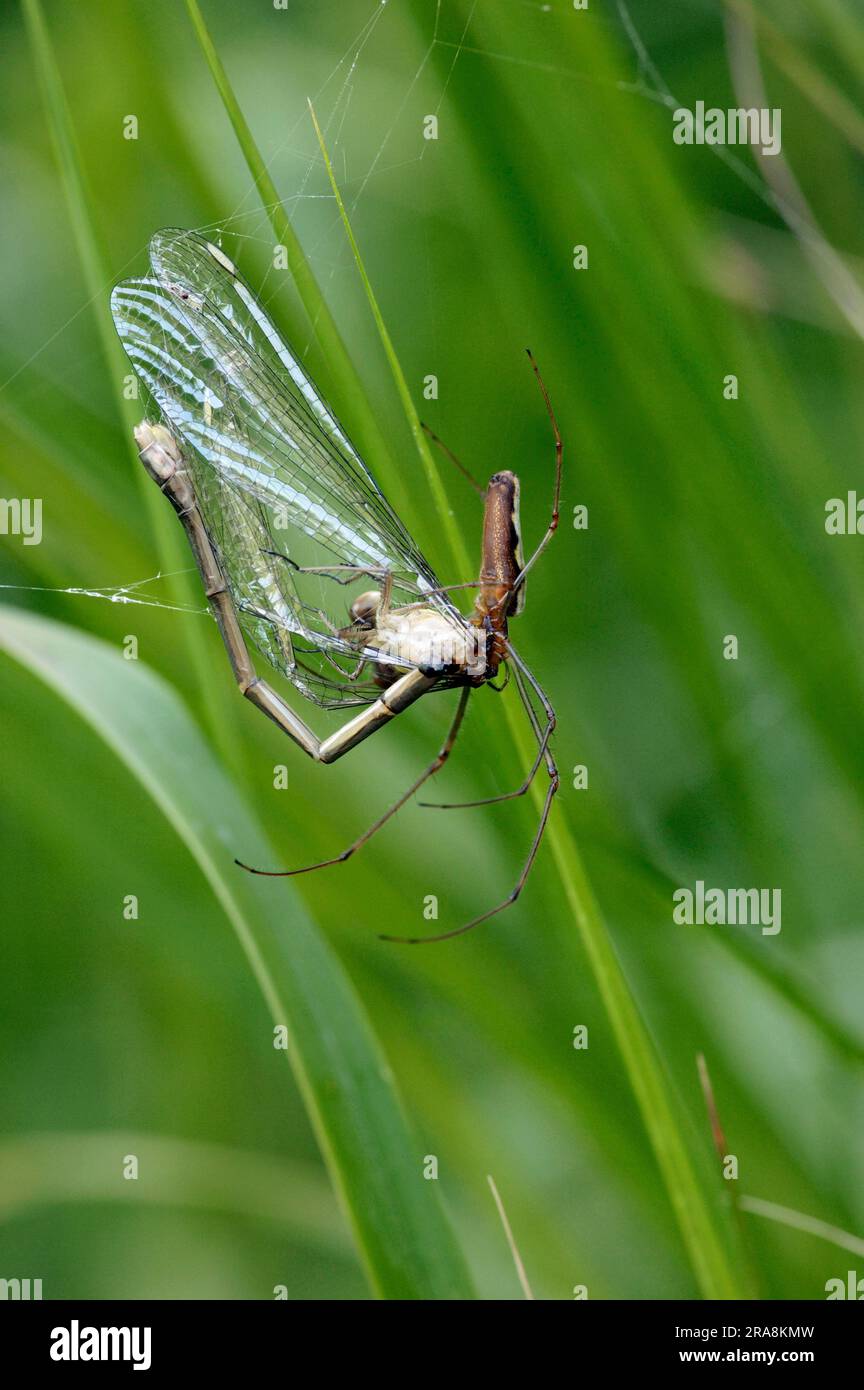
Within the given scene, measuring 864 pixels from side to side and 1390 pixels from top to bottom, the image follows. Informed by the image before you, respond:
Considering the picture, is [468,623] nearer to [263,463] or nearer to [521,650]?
[263,463]

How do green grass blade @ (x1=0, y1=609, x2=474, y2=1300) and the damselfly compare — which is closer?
green grass blade @ (x1=0, y1=609, x2=474, y2=1300)

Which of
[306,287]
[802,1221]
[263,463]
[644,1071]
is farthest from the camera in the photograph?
[802,1221]

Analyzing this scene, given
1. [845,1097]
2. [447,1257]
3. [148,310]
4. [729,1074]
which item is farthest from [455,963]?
[148,310]

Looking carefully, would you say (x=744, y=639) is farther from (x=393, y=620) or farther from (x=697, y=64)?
(x=697, y=64)

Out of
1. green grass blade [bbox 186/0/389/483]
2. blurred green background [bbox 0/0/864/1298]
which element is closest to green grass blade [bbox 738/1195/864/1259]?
blurred green background [bbox 0/0/864/1298]

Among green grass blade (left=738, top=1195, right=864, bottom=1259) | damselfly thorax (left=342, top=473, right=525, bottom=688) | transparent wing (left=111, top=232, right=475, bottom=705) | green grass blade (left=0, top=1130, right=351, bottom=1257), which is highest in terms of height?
transparent wing (left=111, top=232, right=475, bottom=705)

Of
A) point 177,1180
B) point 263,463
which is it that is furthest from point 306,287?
point 177,1180

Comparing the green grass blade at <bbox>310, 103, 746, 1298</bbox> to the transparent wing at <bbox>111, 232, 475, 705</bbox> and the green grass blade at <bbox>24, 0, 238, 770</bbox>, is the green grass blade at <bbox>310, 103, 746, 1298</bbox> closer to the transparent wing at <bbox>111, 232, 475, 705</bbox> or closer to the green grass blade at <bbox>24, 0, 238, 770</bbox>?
the transparent wing at <bbox>111, 232, 475, 705</bbox>
